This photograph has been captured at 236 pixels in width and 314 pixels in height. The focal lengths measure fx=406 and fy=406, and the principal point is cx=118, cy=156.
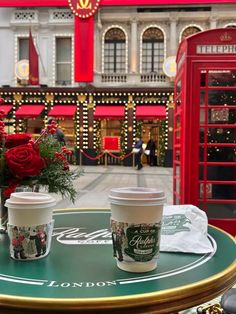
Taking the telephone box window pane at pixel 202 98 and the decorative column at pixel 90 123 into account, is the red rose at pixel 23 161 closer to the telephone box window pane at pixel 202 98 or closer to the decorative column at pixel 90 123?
the telephone box window pane at pixel 202 98

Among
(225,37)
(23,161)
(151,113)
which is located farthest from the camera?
(151,113)

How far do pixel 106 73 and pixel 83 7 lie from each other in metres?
3.35

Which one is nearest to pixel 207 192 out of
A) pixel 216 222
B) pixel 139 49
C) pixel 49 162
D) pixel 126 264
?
pixel 216 222

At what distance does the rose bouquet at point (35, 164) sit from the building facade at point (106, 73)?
17.5 m

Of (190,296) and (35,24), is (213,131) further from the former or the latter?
(35,24)

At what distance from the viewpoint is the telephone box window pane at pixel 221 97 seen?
14.1 ft

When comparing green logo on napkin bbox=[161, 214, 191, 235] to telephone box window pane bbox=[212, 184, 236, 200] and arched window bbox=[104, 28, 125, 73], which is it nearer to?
telephone box window pane bbox=[212, 184, 236, 200]

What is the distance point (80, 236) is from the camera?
6.47 feet

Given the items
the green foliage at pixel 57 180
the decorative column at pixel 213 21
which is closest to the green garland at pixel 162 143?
the decorative column at pixel 213 21

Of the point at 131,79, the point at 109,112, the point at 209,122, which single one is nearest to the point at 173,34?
the point at 131,79

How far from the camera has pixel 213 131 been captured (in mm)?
4320

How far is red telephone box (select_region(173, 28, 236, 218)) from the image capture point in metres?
4.21

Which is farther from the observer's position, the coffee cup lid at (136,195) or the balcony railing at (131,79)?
the balcony railing at (131,79)

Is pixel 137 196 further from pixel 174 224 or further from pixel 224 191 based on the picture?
pixel 224 191
